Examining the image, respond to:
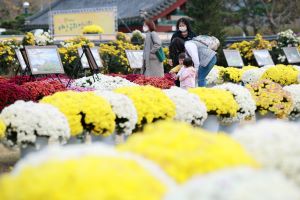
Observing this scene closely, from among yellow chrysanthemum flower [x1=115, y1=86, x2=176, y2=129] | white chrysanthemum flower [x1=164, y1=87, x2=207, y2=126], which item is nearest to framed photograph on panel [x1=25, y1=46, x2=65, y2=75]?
white chrysanthemum flower [x1=164, y1=87, x2=207, y2=126]

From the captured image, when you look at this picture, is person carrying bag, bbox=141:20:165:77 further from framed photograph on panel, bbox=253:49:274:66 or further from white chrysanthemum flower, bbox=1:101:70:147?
framed photograph on panel, bbox=253:49:274:66

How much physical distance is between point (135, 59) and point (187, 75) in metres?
8.27

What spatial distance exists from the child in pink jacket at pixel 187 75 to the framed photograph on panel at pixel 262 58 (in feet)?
35.8

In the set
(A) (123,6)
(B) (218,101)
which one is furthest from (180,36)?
(A) (123,6)

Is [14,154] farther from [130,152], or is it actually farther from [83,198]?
[83,198]

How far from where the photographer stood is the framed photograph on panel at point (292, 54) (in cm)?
2612

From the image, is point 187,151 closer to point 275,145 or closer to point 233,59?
point 275,145

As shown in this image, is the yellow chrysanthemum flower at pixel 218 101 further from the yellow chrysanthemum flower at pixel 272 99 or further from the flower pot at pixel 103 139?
the flower pot at pixel 103 139

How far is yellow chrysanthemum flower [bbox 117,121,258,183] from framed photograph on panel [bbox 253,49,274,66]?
20059mm

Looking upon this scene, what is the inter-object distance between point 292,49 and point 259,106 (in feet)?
46.2

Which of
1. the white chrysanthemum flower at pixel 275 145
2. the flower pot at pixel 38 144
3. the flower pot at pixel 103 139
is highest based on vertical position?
→ the white chrysanthemum flower at pixel 275 145

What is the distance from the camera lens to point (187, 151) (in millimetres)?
Result: 5207

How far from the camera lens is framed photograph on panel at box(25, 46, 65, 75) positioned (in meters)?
16.1

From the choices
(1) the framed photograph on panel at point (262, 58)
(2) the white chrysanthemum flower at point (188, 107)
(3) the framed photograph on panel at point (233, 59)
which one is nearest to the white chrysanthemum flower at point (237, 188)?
(2) the white chrysanthemum flower at point (188, 107)
